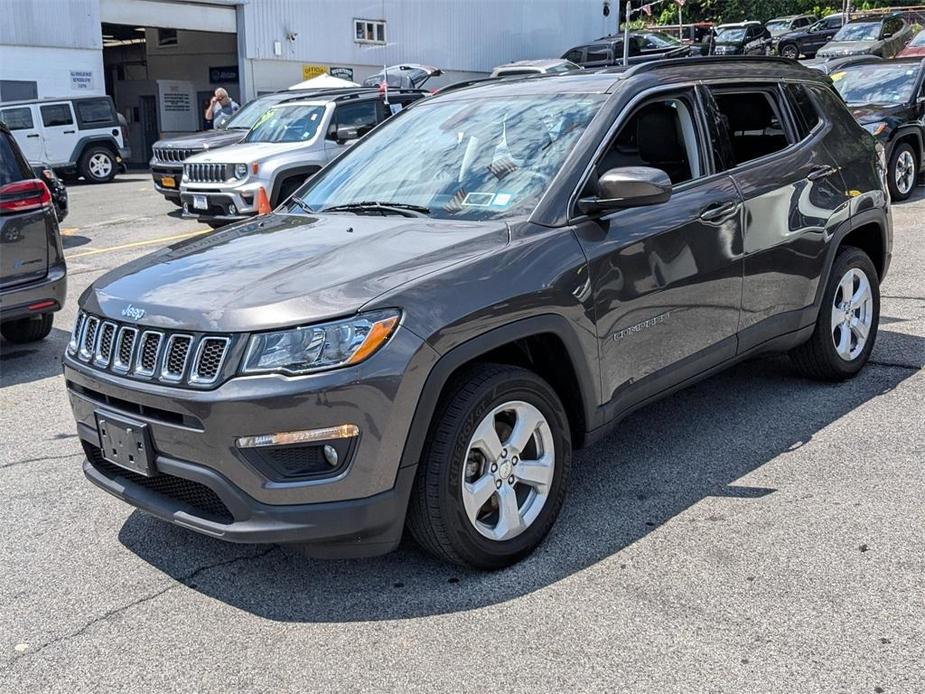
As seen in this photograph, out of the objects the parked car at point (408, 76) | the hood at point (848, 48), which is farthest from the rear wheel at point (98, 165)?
the hood at point (848, 48)

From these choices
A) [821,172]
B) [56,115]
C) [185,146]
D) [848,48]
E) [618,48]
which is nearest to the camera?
[821,172]

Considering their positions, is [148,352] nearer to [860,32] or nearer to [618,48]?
[618,48]

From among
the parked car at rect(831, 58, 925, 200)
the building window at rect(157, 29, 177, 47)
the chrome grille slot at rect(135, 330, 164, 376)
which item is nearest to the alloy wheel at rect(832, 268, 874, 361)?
the chrome grille slot at rect(135, 330, 164, 376)

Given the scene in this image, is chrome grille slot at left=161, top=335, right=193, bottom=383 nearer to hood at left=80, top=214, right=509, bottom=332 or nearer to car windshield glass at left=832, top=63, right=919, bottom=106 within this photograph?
hood at left=80, top=214, right=509, bottom=332

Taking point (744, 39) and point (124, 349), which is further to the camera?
point (744, 39)

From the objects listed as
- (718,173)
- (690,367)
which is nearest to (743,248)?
(718,173)

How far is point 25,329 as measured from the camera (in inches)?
299

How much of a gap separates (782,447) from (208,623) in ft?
9.34

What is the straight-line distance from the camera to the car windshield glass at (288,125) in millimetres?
13367

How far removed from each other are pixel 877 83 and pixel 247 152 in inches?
342

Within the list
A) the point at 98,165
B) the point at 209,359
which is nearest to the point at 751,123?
the point at 209,359

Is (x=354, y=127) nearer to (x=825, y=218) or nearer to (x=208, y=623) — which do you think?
(x=825, y=218)

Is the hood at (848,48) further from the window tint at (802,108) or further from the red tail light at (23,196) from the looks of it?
the red tail light at (23,196)

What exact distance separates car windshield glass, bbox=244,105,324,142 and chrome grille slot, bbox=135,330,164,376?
1018 centimetres
